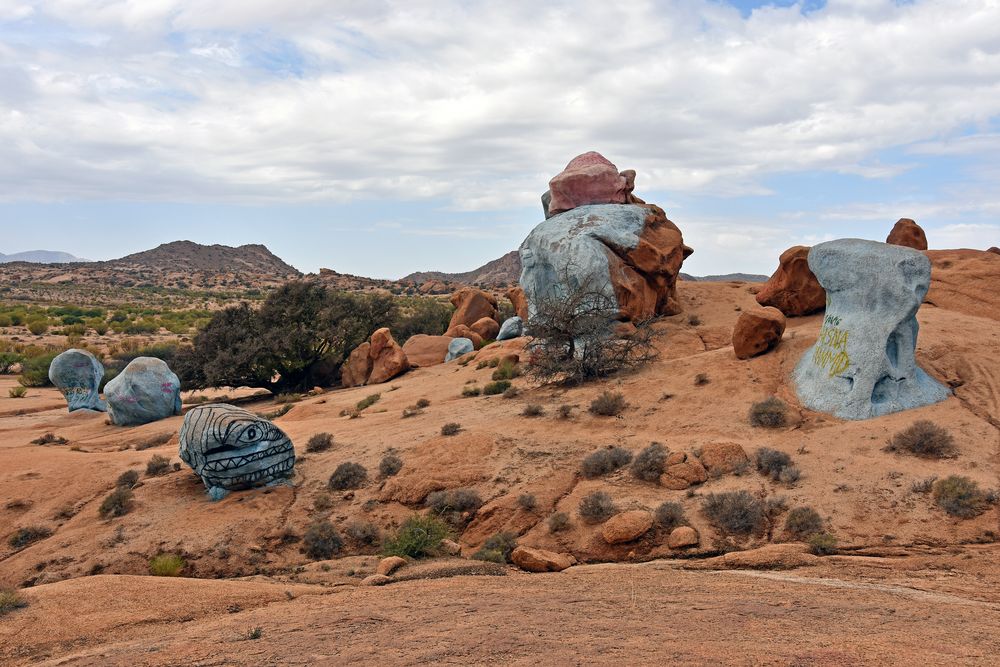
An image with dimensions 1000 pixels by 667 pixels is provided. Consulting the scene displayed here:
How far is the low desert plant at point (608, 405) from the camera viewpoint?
42.9 feet

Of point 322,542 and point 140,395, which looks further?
point 140,395

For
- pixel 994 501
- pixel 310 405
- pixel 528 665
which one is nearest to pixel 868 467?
pixel 994 501

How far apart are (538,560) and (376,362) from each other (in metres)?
15.7

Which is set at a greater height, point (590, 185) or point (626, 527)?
point (590, 185)

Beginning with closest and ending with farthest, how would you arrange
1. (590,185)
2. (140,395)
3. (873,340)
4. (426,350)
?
1. (873,340)
2. (140,395)
3. (590,185)
4. (426,350)

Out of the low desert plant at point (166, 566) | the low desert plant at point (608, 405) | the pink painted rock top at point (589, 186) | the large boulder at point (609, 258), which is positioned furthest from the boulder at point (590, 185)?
the low desert plant at point (166, 566)

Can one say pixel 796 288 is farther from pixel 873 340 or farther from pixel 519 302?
pixel 519 302

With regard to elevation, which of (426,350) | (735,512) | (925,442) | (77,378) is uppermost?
(426,350)

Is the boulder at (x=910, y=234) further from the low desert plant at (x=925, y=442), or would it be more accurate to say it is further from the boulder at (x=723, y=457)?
the boulder at (x=723, y=457)

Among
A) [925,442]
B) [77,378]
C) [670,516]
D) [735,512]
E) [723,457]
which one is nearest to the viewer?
[735,512]

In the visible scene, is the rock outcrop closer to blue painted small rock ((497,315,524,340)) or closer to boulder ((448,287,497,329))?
blue painted small rock ((497,315,524,340))

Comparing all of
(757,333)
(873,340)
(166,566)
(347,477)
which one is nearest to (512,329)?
(757,333)

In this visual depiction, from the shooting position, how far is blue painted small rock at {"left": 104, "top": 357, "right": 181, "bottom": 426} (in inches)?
706

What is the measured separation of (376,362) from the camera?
2289 centimetres
